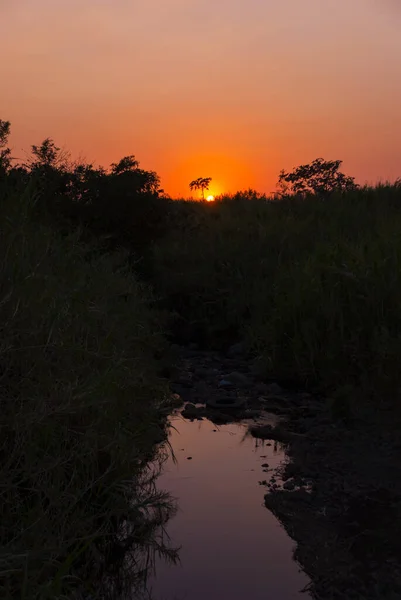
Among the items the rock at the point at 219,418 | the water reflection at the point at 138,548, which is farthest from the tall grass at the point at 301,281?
the water reflection at the point at 138,548

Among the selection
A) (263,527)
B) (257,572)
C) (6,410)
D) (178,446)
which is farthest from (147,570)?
(178,446)

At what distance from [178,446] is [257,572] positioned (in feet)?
7.88

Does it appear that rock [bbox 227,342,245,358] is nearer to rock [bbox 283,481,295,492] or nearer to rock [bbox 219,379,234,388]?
rock [bbox 219,379,234,388]

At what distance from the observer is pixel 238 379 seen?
9.00 metres

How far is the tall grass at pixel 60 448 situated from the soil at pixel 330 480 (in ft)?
3.69

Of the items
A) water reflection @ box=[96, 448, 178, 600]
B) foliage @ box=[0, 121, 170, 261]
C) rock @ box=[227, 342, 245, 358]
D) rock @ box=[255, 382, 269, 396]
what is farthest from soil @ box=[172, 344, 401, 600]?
foliage @ box=[0, 121, 170, 261]

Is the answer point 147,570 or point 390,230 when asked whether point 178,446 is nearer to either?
point 147,570

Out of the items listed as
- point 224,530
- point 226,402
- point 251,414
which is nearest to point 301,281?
point 226,402

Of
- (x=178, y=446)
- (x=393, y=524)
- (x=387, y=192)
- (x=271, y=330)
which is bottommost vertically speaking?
(x=393, y=524)

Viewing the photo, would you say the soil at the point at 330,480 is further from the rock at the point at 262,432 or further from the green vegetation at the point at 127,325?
the green vegetation at the point at 127,325

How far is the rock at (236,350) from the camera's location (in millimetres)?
10838

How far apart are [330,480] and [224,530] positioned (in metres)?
1.28

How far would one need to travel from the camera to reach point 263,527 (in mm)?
4691

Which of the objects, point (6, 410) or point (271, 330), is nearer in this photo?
point (6, 410)
